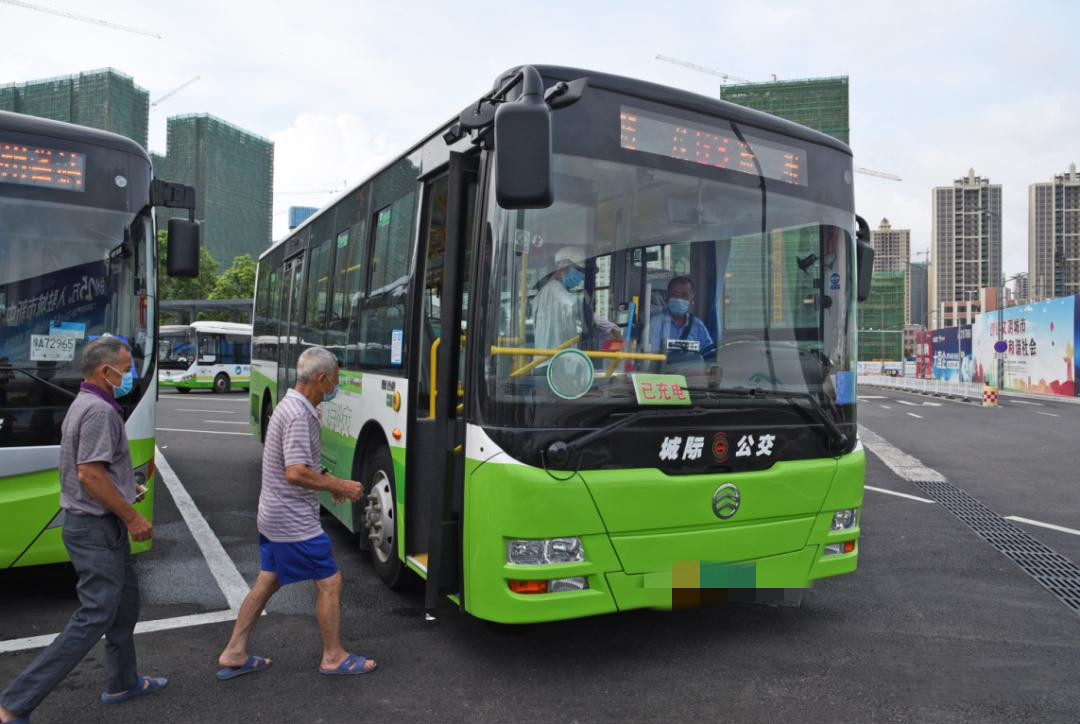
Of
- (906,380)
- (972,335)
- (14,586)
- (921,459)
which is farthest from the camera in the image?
(972,335)

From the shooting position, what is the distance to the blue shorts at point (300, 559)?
395 cm

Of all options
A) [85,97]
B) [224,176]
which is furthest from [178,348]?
[224,176]

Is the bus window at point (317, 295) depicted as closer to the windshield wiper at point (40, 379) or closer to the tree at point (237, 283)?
the windshield wiper at point (40, 379)

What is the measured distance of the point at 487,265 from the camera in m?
3.94

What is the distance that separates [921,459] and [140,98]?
71.2m

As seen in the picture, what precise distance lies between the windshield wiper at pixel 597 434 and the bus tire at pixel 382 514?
1764mm

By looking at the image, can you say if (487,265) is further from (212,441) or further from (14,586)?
(212,441)

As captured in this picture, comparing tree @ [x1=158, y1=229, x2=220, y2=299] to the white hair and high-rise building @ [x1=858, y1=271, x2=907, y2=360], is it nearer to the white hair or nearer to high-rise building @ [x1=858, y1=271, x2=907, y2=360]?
the white hair

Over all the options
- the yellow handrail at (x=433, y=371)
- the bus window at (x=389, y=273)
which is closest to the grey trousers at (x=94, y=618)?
the yellow handrail at (x=433, y=371)

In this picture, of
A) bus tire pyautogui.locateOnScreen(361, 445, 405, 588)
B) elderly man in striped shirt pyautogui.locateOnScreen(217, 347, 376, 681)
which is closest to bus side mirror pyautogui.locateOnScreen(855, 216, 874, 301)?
bus tire pyautogui.locateOnScreen(361, 445, 405, 588)

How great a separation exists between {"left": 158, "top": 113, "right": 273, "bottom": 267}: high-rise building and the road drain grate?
66761 millimetres

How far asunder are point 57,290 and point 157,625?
7.03ft

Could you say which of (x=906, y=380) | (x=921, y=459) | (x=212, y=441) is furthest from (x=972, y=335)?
(x=212, y=441)

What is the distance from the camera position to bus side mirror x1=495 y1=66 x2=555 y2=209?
3.53 metres
